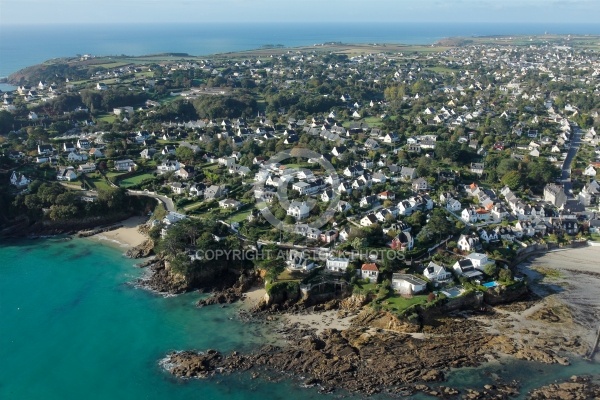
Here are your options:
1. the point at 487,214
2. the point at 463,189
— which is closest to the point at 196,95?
the point at 463,189

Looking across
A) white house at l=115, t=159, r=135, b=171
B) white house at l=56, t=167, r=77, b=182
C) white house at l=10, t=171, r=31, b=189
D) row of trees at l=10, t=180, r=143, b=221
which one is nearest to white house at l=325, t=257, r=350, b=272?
row of trees at l=10, t=180, r=143, b=221

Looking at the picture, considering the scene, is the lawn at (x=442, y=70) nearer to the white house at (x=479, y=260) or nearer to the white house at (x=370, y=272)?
the white house at (x=479, y=260)

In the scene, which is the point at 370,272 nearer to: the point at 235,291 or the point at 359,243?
the point at 359,243

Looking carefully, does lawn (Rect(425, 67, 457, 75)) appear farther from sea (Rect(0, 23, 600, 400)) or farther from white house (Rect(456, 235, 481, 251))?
sea (Rect(0, 23, 600, 400))

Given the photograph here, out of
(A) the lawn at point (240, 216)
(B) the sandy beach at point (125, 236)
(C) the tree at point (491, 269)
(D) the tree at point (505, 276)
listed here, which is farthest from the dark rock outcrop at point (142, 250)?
(D) the tree at point (505, 276)

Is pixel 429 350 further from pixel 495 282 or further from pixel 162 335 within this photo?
pixel 162 335

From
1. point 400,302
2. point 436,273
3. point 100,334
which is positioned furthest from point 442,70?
point 100,334
